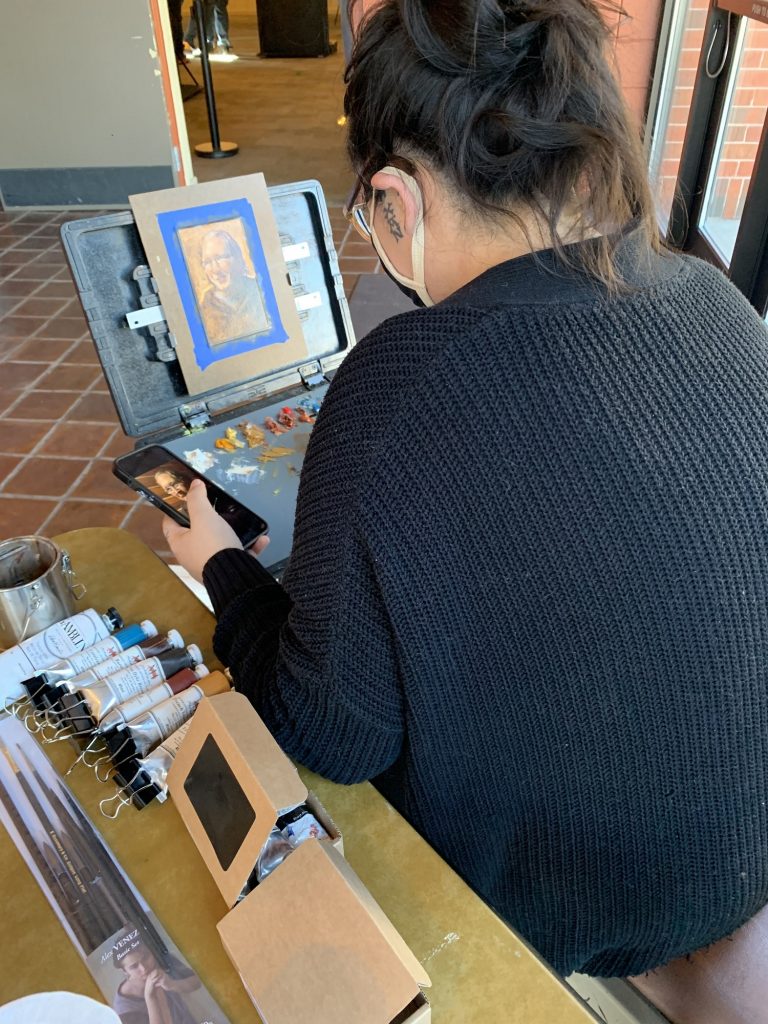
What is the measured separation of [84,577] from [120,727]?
30 centimetres

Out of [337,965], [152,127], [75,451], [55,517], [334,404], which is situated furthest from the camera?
[152,127]

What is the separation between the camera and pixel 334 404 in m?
0.67

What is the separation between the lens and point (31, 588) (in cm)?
82

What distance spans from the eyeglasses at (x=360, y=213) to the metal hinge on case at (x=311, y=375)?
0.41 metres

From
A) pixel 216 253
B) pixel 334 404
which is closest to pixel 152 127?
pixel 216 253

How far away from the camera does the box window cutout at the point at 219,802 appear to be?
604 mm

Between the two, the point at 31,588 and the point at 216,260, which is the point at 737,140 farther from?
the point at 31,588

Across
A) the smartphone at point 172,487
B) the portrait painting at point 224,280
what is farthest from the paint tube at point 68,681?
the portrait painting at point 224,280

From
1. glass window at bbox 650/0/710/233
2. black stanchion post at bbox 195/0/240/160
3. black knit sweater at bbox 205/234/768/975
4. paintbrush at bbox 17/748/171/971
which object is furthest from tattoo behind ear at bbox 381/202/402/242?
black stanchion post at bbox 195/0/240/160

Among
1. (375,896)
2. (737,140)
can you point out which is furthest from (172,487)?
(737,140)

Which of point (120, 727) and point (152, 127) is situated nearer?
point (120, 727)

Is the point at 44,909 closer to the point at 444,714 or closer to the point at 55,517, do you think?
the point at 444,714

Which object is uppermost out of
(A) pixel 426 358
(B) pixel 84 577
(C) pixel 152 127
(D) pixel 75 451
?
(A) pixel 426 358

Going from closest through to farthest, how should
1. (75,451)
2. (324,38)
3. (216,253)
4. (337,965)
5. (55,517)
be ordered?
(337,965)
(216,253)
(55,517)
(75,451)
(324,38)
